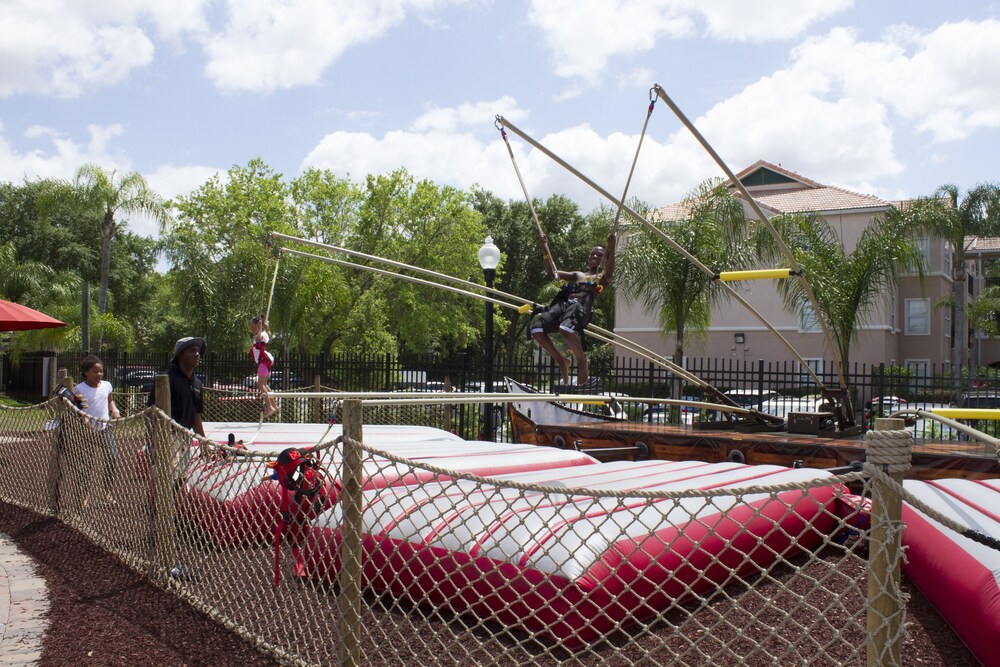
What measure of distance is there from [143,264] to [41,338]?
24.4 meters

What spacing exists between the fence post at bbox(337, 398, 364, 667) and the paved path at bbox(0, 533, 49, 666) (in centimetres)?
190

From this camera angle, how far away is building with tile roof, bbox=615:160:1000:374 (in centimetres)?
2983

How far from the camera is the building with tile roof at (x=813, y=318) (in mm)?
29828

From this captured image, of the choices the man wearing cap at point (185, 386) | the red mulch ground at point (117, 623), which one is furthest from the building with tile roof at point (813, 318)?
the red mulch ground at point (117, 623)

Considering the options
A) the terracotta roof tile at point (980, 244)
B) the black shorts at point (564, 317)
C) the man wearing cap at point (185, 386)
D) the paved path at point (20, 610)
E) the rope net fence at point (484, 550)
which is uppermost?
the terracotta roof tile at point (980, 244)

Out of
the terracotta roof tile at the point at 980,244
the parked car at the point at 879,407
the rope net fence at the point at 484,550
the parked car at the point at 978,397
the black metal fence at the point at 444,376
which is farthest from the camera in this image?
the terracotta roof tile at the point at 980,244

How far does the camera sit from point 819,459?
8211 mm

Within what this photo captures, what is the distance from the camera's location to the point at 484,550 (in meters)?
4.12

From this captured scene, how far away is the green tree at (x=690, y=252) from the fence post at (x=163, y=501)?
14.0 meters


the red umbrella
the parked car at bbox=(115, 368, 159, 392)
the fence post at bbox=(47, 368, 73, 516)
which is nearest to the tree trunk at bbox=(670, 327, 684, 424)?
the fence post at bbox=(47, 368, 73, 516)

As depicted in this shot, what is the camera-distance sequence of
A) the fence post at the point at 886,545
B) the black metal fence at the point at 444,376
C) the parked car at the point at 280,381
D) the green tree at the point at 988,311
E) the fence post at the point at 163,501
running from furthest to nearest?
1. the green tree at the point at 988,311
2. the parked car at the point at 280,381
3. the black metal fence at the point at 444,376
4. the fence post at the point at 163,501
5. the fence post at the point at 886,545

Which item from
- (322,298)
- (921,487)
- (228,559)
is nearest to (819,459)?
(921,487)

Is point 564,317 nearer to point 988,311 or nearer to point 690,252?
point 690,252

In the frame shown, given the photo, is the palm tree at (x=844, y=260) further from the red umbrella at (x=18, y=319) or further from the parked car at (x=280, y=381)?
the red umbrella at (x=18, y=319)
